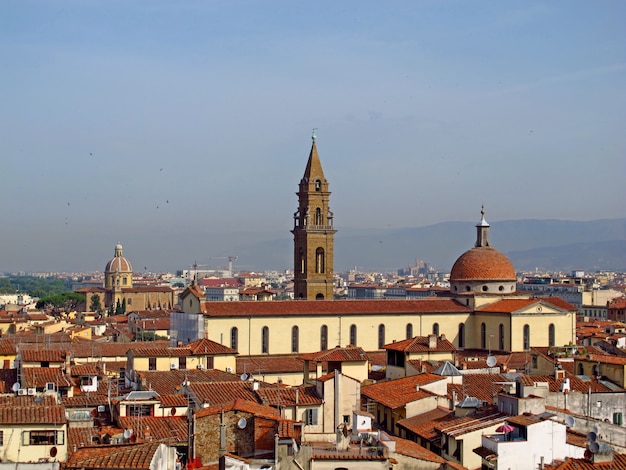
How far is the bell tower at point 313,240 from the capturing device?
6812 centimetres

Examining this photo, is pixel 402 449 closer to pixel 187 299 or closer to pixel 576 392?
pixel 576 392

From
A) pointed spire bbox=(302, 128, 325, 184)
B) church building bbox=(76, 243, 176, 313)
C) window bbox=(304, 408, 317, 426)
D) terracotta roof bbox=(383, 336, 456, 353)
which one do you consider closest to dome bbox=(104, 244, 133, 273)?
church building bbox=(76, 243, 176, 313)

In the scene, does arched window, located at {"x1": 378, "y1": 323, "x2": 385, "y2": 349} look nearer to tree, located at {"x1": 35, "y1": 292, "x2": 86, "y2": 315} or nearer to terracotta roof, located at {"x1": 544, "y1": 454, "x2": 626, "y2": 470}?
terracotta roof, located at {"x1": 544, "y1": 454, "x2": 626, "y2": 470}

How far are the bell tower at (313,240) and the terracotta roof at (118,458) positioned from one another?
50.8 meters

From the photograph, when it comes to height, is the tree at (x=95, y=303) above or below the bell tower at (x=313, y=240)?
below

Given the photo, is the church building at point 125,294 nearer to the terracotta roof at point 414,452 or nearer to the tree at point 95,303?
the tree at point 95,303

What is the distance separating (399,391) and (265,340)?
2370cm

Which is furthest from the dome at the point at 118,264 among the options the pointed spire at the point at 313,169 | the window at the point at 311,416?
the window at the point at 311,416

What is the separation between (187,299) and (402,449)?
36.3 metres

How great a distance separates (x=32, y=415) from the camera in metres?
19.9

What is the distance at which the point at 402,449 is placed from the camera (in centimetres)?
2088

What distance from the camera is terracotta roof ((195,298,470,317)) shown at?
180 feet

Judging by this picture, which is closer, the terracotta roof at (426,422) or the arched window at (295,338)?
the terracotta roof at (426,422)

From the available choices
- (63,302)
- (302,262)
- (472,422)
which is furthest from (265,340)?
(63,302)
